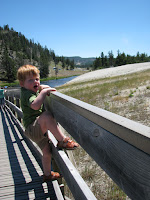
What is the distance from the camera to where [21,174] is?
3.10m

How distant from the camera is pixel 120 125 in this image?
36.0 inches

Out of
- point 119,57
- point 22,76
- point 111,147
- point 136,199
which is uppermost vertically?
point 119,57

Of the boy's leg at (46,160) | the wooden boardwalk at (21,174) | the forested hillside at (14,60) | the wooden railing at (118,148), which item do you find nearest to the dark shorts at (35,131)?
the boy's leg at (46,160)

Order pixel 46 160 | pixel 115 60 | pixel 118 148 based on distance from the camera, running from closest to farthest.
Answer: pixel 118 148 → pixel 46 160 → pixel 115 60

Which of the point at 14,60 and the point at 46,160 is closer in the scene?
the point at 46,160

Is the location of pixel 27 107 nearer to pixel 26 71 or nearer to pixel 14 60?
pixel 26 71

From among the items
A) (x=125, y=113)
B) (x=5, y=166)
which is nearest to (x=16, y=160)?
(x=5, y=166)

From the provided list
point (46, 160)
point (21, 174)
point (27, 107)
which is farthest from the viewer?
point (21, 174)

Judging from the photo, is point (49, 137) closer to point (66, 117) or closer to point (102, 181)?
point (66, 117)

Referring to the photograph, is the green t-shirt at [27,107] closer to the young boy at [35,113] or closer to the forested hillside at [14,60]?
the young boy at [35,113]

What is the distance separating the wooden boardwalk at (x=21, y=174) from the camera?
2.54m

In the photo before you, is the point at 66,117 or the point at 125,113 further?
the point at 125,113

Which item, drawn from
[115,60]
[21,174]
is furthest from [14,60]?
[21,174]

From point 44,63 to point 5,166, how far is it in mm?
127200
